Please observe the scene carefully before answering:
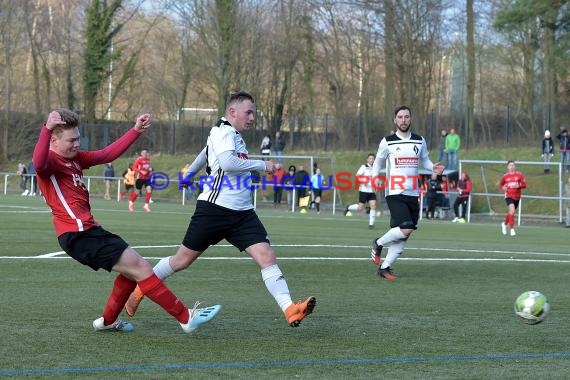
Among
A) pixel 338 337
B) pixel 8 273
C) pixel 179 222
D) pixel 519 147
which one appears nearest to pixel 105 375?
pixel 338 337

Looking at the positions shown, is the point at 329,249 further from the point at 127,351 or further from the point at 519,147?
the point at 519,147

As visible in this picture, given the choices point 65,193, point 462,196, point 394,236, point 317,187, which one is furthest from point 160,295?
point 317,187

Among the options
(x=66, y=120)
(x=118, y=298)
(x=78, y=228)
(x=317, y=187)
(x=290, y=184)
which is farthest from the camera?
(x=290, y=184)

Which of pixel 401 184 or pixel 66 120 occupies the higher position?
pixel 66 120

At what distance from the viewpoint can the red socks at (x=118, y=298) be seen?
7375 mm

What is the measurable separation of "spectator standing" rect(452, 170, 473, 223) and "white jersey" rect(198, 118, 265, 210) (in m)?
25.2

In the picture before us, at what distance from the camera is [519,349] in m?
7.10

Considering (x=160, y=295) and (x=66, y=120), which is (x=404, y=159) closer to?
(x=160, y=295)

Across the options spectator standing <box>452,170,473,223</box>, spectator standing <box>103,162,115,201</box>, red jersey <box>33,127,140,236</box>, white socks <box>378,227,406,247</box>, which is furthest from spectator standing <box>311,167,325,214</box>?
red jersey <box>33,127,140,236</box>

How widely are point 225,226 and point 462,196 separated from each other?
87.6ft

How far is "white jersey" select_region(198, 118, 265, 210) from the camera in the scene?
306 inches

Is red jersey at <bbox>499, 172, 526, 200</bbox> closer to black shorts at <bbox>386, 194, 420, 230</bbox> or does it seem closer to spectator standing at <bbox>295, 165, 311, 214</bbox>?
black shorts at <bbox>386, 194, 420, 230</bbox>

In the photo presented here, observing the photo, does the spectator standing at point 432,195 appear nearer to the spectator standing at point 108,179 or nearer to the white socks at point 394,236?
the spectator standing at point 108,179

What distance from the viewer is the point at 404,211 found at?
12297mm
